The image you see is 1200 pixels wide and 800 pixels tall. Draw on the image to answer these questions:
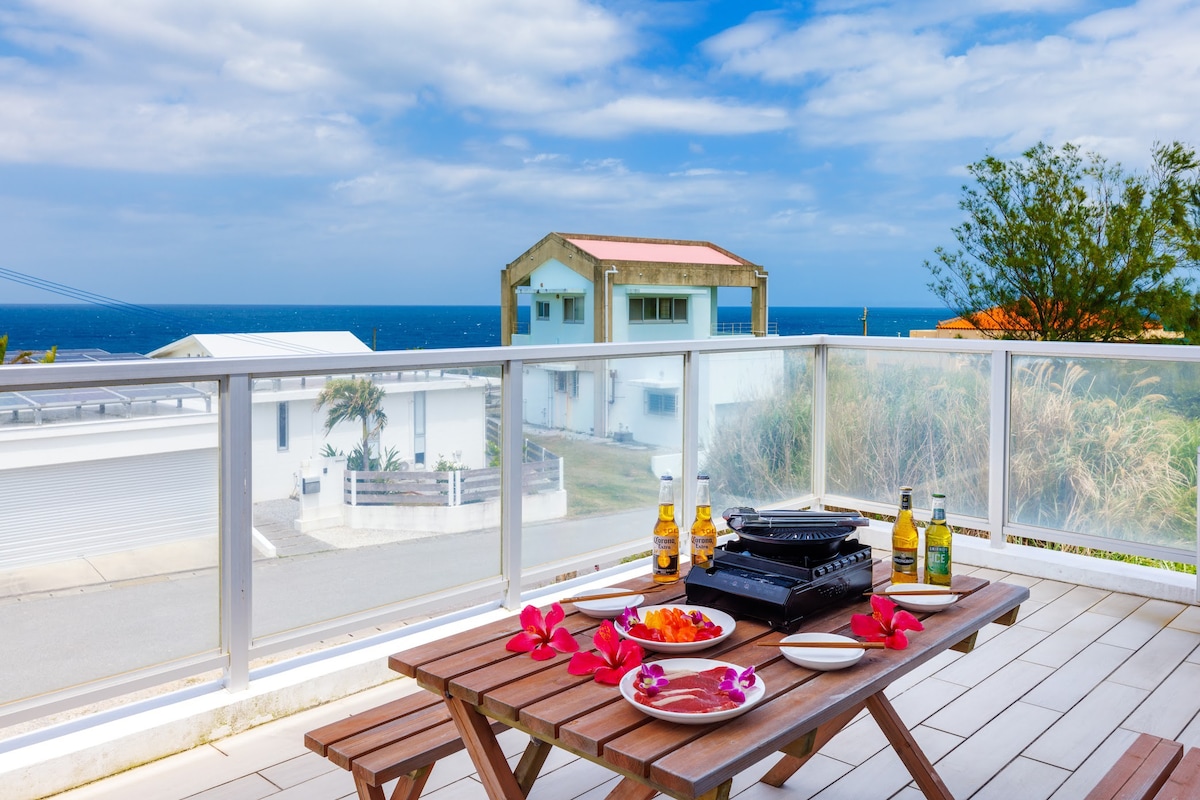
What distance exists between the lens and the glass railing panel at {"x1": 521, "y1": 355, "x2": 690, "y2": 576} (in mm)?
3539

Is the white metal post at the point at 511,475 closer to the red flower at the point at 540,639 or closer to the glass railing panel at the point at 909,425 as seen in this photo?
the red flower at the point at 540,639

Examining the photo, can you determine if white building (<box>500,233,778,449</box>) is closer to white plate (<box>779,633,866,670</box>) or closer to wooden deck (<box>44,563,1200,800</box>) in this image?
wooden deck (<box>44,563,1200,800</box>)

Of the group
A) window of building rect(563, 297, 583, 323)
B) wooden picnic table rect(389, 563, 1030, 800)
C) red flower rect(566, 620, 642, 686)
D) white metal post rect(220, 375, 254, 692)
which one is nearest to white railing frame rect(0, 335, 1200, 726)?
white metal post rect(220, 375, 254, 692)

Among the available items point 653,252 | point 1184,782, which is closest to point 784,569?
point 1184,782

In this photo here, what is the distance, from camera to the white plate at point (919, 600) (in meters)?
1.84

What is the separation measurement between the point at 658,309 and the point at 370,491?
33480mm

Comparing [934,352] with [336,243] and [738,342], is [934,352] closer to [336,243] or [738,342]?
[738,342]

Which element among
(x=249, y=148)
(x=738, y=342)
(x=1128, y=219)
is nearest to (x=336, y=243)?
(x=249, y=148)

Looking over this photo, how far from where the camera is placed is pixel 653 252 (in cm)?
3697

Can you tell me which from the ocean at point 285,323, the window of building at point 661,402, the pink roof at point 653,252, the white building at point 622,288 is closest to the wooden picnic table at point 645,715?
the window of building at point 661,402

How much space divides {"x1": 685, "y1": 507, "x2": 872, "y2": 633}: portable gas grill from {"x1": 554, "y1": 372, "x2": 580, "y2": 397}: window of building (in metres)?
1.63

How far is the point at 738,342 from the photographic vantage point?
4.28 m

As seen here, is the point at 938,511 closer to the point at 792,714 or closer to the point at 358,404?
the point at 792,714

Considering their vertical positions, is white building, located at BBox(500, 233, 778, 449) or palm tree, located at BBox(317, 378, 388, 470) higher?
white building, located at BBox(500, 233, 778, 449)
